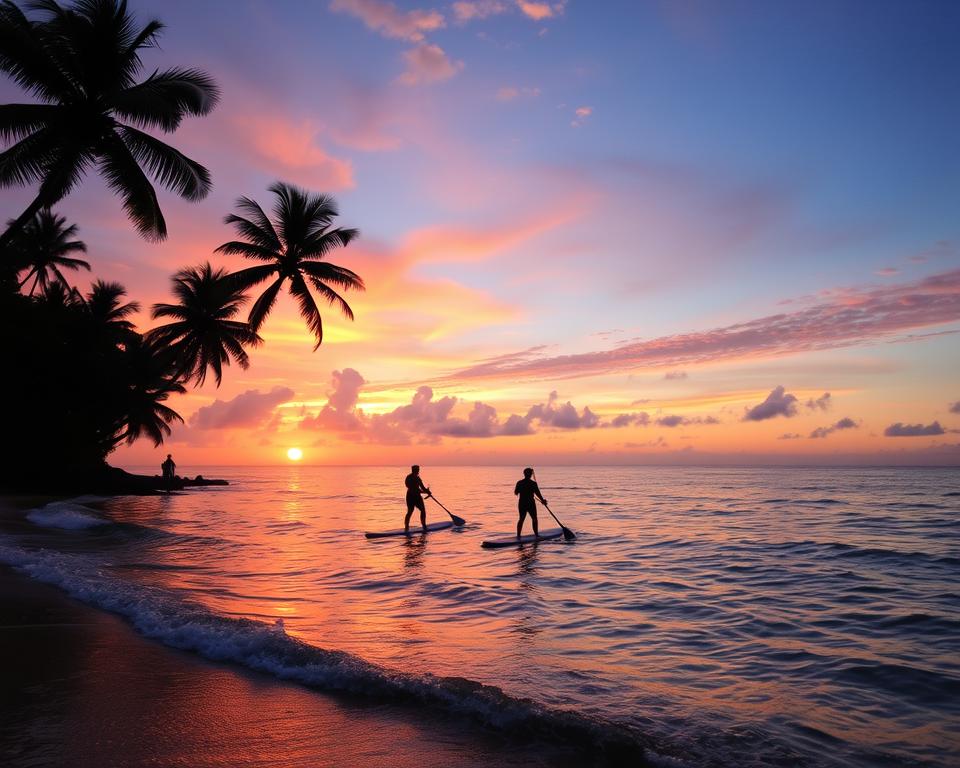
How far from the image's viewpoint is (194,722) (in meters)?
4.86

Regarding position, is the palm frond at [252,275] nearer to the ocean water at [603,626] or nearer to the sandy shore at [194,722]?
the ocean water at [603,626]

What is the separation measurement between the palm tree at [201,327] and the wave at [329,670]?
27017 millimetres

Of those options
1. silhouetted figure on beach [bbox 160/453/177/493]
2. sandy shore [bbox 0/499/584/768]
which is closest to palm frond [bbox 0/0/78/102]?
sandy shore [bbox 0/499/584/768]

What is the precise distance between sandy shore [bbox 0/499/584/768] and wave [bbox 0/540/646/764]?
0.20 meters

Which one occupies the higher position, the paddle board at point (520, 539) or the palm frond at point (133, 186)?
the palm frond at point (133, 186)

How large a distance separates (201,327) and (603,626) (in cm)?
3211

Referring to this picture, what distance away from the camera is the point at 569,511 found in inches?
1259

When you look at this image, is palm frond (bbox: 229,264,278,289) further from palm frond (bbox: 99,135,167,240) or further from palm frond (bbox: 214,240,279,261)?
palm frond (bbox: 99,135,167,240)

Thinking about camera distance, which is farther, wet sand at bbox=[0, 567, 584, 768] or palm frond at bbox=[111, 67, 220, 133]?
palm frond at bbox=[111, 67, 220, 133]

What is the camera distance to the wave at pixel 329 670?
4.95 metres

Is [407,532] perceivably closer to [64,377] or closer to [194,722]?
[194,722]

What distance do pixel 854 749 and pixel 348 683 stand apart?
442 centimetres

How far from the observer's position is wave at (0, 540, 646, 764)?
16.2 ft

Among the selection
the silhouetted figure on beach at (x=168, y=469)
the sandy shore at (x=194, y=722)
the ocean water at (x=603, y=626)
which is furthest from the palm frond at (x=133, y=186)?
the silhouetted figure on beach at (x=168, y=469)
